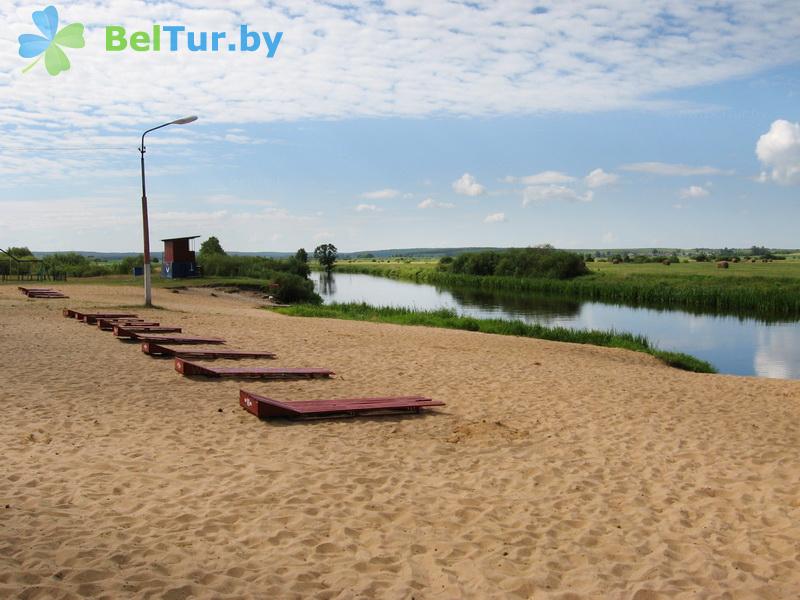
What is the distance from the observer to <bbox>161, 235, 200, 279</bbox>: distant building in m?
39.7

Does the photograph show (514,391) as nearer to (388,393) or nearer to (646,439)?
(388,393)

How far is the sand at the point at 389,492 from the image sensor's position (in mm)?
4398

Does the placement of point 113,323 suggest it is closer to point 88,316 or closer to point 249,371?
point 88,316

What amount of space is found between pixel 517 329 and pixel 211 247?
37940 millimetres

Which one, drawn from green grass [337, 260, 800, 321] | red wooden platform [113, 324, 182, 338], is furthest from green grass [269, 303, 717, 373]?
green grass [337, 260, 800, 321]

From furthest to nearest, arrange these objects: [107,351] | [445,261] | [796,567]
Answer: [445,261] < [107,351] < [796,567]

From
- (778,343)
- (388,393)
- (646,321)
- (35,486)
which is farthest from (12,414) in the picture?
(646,321)

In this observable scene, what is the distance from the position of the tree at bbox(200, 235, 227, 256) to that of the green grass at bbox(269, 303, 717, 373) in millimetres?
28680

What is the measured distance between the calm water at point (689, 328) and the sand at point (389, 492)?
12.2 meters

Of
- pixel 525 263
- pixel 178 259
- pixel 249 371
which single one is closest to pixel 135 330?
pixel 249 371

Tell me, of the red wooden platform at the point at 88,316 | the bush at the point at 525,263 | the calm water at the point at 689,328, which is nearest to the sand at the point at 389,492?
the red wooden platform at the point at 88,316

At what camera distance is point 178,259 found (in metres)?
40.0

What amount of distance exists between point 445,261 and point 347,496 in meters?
103

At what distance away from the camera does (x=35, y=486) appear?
550 cm
